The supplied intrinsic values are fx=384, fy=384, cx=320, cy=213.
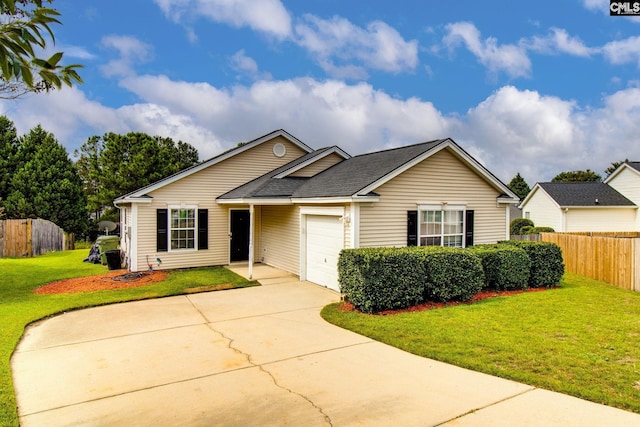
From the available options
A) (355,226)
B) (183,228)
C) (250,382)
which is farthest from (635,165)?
(250,382)

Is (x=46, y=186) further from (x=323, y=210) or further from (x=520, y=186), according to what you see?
(x=520, y=186)

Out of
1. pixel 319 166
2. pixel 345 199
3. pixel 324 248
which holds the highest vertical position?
pixel 319 166

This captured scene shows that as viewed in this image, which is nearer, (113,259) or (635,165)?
(113,259)

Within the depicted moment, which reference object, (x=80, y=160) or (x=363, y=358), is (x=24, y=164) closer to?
(x=80, y=160)

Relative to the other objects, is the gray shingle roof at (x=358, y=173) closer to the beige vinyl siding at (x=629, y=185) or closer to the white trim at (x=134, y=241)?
the white trim at (x=134, y=241)

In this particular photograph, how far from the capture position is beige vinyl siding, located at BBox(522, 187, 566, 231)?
27.6 meters

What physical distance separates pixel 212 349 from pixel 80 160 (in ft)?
130

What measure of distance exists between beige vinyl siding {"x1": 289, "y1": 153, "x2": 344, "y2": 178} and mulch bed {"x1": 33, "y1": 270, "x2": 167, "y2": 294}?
6.30 m

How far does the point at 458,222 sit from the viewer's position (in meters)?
12.3

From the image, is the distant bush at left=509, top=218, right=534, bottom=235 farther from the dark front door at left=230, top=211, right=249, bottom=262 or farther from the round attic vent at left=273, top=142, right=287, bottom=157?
the dark front door at left=230, top=211, right=249, bottom=262

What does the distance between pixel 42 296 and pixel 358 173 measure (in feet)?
31.2

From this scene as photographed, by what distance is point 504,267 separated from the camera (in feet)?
34.5

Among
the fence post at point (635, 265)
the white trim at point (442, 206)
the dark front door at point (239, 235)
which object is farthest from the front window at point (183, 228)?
the fence post at point (635, 265)

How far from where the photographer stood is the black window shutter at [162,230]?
14125 millimetres
